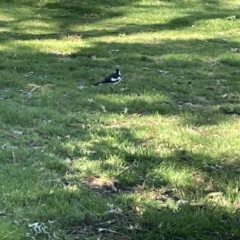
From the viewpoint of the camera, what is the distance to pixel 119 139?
5.55m

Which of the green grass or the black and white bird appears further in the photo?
the black and white bird

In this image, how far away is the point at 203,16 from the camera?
15.4m

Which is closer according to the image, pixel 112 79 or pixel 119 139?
pixel 119 139

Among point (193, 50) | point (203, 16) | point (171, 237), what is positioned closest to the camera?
point (171, 237)

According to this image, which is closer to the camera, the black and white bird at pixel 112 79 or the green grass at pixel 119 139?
the green grass at pixel 119 139

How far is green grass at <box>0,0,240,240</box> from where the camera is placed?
383 centimetres

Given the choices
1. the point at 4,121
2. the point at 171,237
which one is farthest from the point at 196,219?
the point at 4,121

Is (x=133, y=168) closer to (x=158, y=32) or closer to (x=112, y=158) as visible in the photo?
(x=112, y=158)

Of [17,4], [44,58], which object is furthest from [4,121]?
[17,4]

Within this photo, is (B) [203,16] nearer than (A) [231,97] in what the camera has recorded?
No

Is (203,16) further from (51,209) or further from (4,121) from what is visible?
(51,209)

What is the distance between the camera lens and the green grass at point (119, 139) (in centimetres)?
383

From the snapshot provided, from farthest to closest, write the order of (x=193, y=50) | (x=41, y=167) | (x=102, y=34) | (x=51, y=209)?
(x=102, y=34)
(x=193, y=50)
(x=41, y=167)
(x=51, y=209)

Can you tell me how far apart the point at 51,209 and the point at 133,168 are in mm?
1081
